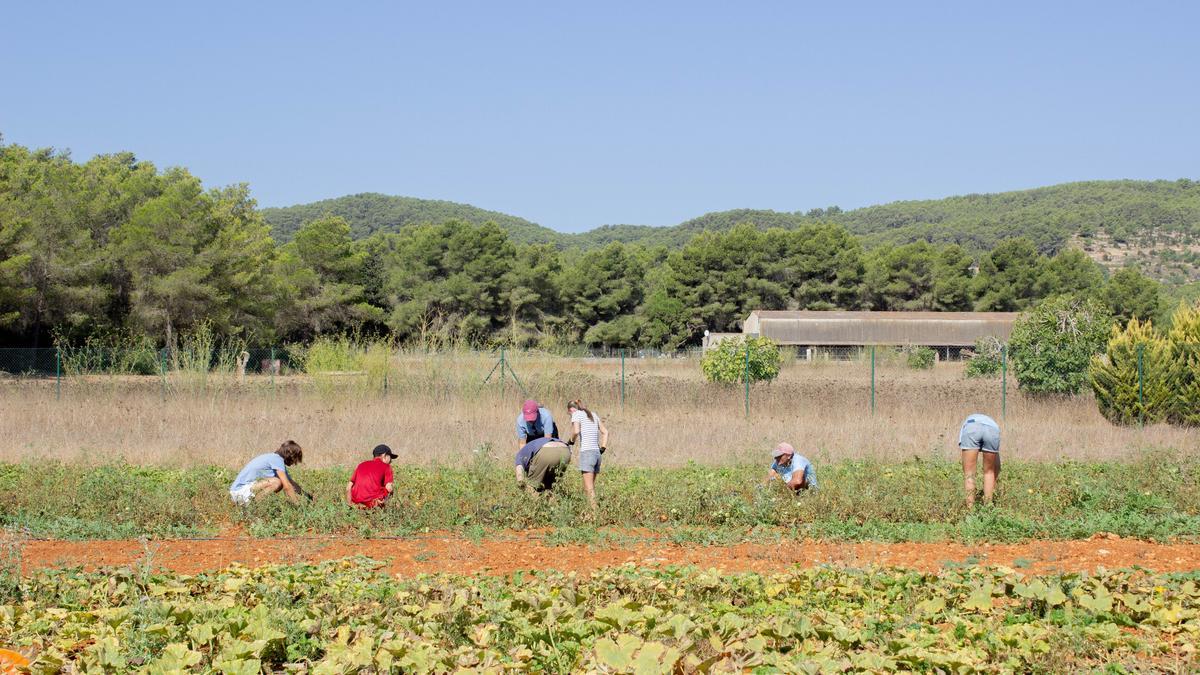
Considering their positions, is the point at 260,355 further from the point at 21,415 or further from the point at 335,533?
the point at 335,533

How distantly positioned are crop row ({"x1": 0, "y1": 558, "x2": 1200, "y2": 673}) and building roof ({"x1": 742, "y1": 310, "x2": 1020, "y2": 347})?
5283 cm

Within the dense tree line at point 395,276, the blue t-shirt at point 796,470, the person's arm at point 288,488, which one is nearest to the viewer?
the person's arm at point 288,488

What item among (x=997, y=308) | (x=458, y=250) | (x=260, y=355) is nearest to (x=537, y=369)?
(x=260, y=355)

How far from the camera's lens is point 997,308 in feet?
237

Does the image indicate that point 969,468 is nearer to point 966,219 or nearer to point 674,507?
point 674,507

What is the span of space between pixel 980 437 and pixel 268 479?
7.68 meters

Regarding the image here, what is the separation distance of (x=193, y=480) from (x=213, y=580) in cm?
588

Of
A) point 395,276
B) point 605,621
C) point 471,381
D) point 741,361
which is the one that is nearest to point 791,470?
point 605,621

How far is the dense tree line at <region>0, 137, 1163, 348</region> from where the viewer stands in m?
39.4

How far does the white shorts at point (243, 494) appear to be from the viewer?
37.8 ft

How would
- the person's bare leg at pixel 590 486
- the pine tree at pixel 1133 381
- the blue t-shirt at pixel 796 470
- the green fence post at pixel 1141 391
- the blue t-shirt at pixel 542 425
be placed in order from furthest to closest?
the pine tree at pixel 1133 381 → the green fence post at pixel 1141 391 → the blue t-shirt at pixel 542 425 → the blue t-shirt at pixel 796 470 → the person's bare leg at pixel 590 486

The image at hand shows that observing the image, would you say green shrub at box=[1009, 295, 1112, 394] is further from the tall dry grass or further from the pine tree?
the pine tree

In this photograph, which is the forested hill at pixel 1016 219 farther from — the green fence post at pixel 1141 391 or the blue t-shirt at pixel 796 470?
the blue t-shirt at pixel 796 470

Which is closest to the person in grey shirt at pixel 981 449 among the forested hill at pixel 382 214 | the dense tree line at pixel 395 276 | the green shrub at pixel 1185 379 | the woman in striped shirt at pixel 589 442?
the woman in striped shirt at pixel 589 442
